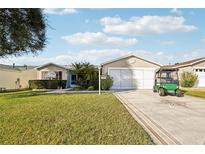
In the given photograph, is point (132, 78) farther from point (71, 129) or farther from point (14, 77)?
point (71, 129)

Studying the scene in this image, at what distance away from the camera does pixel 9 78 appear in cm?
2981

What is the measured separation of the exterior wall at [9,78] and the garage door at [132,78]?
12.3 m

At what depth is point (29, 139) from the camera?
564 cm

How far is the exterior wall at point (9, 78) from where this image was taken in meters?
28.4

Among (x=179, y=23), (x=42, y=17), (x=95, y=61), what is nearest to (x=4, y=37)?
(x=42, y=17)

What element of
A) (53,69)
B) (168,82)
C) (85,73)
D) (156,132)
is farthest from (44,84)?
(156,132)

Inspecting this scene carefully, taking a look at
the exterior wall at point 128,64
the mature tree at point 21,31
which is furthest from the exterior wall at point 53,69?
the mature tree at point 21,31

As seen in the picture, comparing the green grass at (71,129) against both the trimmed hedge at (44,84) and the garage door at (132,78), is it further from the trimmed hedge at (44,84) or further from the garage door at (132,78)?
the trimmed hedge at (44,84)

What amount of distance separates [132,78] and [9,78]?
47.9 feet

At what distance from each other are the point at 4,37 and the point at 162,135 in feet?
41.1

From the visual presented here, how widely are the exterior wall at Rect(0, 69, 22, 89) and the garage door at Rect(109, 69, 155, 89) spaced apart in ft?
40.4

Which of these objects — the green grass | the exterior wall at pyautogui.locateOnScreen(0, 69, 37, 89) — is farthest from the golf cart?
the exterior wall at pyautogui.locateOnScreen(0, 69, 37, 89)

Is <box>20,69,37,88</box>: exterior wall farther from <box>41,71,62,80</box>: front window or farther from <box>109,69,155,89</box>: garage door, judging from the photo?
<box>109,69,155,89</box>: garage door

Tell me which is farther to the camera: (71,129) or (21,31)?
(21,31)
